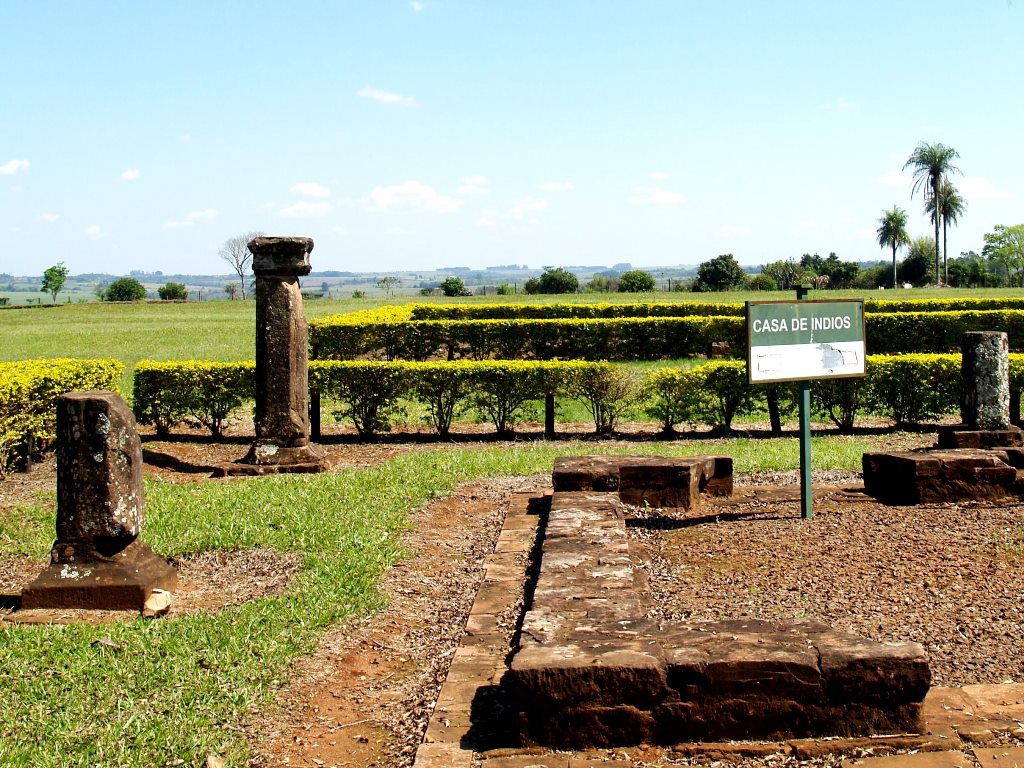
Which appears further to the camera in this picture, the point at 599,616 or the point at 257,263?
the point at 257,263

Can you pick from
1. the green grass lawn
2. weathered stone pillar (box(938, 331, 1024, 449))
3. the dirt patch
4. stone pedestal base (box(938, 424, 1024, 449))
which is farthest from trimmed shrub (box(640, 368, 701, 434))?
the green grass lawn

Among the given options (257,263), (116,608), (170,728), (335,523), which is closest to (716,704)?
(170,728)

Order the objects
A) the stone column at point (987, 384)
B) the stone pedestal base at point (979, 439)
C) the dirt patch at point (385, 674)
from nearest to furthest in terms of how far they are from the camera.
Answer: the dirt patch at point (385, 674)
the stone pedestal base at point (979, 439)
the stone column at point (987, 384)

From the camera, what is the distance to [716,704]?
4070 mm

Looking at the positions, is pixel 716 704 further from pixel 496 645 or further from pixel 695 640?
pixel 496 645

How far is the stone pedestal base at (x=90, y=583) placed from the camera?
245 inches

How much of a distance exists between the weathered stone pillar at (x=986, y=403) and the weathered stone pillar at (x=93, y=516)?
810 cm

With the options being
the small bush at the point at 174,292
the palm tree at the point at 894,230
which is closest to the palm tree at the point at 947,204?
the palm tree at the point at 894,230

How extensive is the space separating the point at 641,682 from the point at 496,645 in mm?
1495

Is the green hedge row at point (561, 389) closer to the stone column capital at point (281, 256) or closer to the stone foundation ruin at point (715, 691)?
the stone column capital at point (281, 256)

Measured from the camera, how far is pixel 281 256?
11102mm

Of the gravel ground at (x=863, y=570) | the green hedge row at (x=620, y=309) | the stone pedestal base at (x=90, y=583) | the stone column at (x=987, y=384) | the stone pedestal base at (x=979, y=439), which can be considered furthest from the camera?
the green hedge row at (x=620, y=309)

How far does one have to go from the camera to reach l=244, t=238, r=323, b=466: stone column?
1109 cm

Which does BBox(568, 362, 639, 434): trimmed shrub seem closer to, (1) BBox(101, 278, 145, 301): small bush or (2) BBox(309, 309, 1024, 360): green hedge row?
(2) BBox(309, 309, 1024, 360): green hedge row
